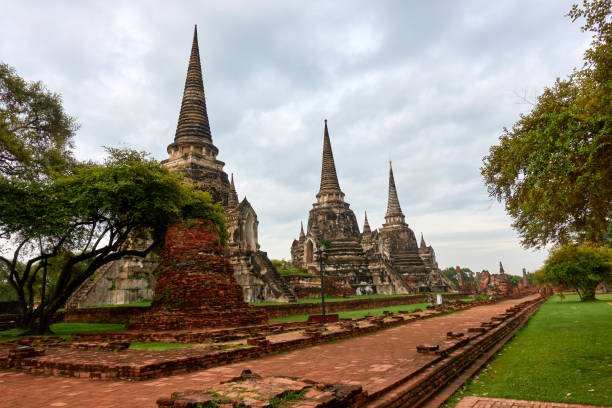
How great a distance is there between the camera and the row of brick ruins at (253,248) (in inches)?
786

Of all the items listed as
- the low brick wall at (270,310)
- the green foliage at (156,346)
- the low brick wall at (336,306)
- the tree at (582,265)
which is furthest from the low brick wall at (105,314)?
the tree at (582,265)

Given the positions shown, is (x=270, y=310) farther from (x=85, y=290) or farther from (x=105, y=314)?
(x=85, y=290)

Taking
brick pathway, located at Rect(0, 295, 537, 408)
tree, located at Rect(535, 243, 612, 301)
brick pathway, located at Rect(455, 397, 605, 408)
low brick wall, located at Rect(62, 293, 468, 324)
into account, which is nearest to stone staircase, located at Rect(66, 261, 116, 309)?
low brick wall, located at Rect(62, 293, 468, 324)

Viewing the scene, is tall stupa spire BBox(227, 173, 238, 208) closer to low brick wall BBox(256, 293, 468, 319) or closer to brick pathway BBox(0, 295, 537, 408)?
low brick wall BBox(256, 293, 468, 319)

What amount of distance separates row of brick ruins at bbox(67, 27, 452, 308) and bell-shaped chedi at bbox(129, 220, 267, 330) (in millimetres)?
5012

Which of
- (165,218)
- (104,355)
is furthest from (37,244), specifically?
(104,355)

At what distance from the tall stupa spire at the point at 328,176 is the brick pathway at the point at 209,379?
32.1 meters

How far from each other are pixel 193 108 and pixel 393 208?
110 feet

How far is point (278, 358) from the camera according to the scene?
7.70 metres

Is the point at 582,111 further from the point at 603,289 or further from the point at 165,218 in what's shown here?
the point at 603,289

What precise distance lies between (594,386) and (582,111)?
4.88 metres

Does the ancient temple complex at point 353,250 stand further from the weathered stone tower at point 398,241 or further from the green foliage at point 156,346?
the green foliage at point 156,346

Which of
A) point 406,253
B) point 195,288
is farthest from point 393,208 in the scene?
point 195,288

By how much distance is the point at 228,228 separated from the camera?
2534 centimetres
